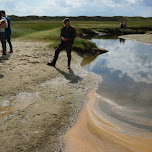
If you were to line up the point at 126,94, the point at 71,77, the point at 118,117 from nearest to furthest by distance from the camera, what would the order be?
1. the point at 118,117
2. the point at 126,94
3. the point at 71,77

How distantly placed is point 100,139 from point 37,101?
2422 mm

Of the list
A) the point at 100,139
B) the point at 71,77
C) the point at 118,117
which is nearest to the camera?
the point at 100,139

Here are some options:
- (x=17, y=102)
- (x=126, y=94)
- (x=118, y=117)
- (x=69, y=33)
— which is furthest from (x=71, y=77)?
(x=118, y=117)

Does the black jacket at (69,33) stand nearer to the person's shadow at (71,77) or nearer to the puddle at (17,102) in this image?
the person's shadow at (71,77)

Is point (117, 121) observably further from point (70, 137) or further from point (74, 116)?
point (70, 137)

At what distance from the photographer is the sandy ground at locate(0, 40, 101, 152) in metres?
3.81

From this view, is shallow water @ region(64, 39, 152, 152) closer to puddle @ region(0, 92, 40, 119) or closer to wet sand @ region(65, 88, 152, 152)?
wet sand @ region(65, 88, 152, 152)

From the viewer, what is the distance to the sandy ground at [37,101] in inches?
150

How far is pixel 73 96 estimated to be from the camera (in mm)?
6102

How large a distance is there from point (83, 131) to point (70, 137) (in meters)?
0.43

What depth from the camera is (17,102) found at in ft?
17.5

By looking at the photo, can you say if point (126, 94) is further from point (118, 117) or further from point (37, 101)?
point (37, 101)

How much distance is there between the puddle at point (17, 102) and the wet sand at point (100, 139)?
1.73 meters

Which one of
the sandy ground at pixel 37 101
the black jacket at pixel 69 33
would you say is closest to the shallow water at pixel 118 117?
the sandy ground at pixel 37 101
